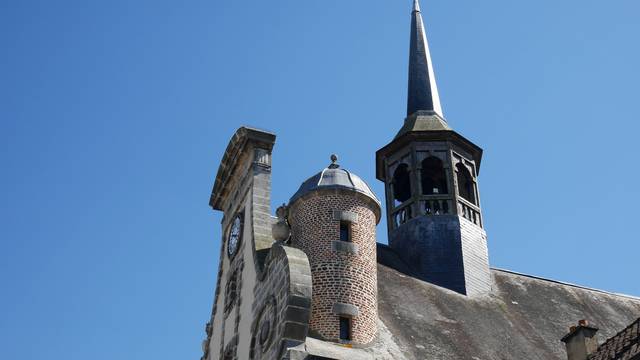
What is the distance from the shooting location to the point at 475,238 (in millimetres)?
25531

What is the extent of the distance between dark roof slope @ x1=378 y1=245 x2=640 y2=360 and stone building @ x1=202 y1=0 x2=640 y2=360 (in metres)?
0.05

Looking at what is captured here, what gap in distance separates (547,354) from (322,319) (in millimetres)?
6143

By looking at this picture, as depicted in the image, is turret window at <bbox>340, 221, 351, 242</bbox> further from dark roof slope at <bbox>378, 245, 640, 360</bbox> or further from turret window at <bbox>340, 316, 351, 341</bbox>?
turret window at <bbox>340, 316, 351, 341</bbox>

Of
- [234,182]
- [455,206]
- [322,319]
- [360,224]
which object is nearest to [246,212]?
[234,182]

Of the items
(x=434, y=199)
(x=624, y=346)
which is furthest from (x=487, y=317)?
(x=624, y=346)

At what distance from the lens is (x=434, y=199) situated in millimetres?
25859

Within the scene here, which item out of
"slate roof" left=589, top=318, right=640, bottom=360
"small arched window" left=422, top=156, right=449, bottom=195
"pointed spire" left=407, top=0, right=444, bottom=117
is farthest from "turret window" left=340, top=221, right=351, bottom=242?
"pointed spire" left=407, top=0, right=444, bottom=117

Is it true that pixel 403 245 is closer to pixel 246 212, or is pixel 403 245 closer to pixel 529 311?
pixel 529 311

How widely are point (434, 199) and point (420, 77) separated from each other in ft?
18.3

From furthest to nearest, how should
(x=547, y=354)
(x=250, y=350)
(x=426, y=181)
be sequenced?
(x=426, y=181), (x=547, y=354), (x=250, y=350)

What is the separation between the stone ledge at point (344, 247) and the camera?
18703 mm

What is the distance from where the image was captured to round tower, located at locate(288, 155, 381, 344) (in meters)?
17.7

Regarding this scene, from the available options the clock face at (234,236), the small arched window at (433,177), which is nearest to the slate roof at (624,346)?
the clock face at (234,236)

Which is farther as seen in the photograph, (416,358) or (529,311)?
(529,311)
